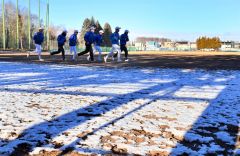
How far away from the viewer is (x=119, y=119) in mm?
6504

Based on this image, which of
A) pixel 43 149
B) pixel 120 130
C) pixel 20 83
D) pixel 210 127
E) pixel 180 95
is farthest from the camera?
pixel 20 83

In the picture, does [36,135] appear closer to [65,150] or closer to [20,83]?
[65,150]

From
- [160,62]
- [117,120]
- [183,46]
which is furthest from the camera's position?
[183,46]

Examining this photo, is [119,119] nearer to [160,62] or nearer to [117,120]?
[117,120]

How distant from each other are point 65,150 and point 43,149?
27cm

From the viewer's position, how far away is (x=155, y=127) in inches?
238

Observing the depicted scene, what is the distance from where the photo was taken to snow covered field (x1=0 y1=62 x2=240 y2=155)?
16.5ft

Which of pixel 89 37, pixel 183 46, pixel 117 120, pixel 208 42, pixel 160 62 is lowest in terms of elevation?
pixel 117 120

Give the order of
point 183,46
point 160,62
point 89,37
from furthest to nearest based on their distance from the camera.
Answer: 1. point 183,46
2. point 160,62
3. point 89,37

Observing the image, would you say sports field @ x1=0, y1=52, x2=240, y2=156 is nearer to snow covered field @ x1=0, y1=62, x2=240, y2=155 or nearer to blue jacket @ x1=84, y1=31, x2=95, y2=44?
snow covered field @ x1=0, y1=62, x2=240, y2=155

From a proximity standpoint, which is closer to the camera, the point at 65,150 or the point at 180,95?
the point at 65,150

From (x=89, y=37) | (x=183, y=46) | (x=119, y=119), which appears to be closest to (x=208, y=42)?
(x=183, y=46)

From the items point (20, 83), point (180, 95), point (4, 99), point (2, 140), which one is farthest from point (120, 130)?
point (20, 83)

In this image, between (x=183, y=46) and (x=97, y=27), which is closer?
(x=97, y=27)
